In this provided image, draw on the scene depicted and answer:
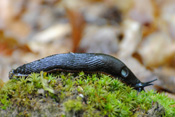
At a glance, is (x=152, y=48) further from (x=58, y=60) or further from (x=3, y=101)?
(x=3, y=101)

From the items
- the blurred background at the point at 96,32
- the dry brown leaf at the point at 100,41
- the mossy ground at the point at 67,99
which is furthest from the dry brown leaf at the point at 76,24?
the mossy ground at the point at 67,99

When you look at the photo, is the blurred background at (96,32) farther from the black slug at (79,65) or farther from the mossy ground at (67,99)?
the mossy ground at (67,99)

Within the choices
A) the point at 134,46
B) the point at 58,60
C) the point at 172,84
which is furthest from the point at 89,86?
the point at 134,46

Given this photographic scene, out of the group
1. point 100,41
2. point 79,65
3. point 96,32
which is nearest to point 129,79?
point 79,65

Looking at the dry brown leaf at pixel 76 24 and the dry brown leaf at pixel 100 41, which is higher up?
the dry brown leaf at pixel 76 24

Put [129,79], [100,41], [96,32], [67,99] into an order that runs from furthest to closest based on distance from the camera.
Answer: [96,32] < [100,41] < [129,79] < [67,99]

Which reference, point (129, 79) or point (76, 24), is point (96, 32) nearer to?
point (76, 24)
